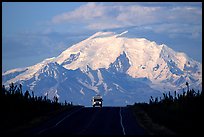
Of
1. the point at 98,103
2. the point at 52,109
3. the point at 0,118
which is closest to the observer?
the point at 0,118

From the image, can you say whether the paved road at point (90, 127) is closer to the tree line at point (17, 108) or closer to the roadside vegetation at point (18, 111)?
the roadside vegetation at point (18, 111)

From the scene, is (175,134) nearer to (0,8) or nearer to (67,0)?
(67,0)

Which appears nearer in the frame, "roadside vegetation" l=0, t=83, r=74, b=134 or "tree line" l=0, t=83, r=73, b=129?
"roadside vegetation" l=0, t=83, r=74, b=134

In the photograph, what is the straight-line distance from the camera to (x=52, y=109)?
9081cm

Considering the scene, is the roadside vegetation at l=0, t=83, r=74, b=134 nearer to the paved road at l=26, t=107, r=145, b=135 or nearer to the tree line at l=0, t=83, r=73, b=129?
the tree line at l=0, t=83, r=73, b=129

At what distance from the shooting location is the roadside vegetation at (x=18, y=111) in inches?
2288

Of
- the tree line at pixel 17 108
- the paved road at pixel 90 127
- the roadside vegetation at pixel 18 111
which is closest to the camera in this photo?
the paved road at pixel 90 127

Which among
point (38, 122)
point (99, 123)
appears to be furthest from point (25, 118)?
point (99, 123)

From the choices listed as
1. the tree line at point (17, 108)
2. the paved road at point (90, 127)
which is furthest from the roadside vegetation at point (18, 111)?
the paved road at point (90, 127)

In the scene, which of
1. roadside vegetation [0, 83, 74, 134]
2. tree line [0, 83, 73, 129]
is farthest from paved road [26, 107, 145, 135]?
tree line [0, 83, 73, 129]

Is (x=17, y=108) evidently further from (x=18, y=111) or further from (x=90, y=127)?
(x=90, y=127)

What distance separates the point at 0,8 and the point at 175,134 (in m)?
16.9

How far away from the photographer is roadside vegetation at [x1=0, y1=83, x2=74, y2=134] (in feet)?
191

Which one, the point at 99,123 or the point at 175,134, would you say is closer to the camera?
the point at 175,134
